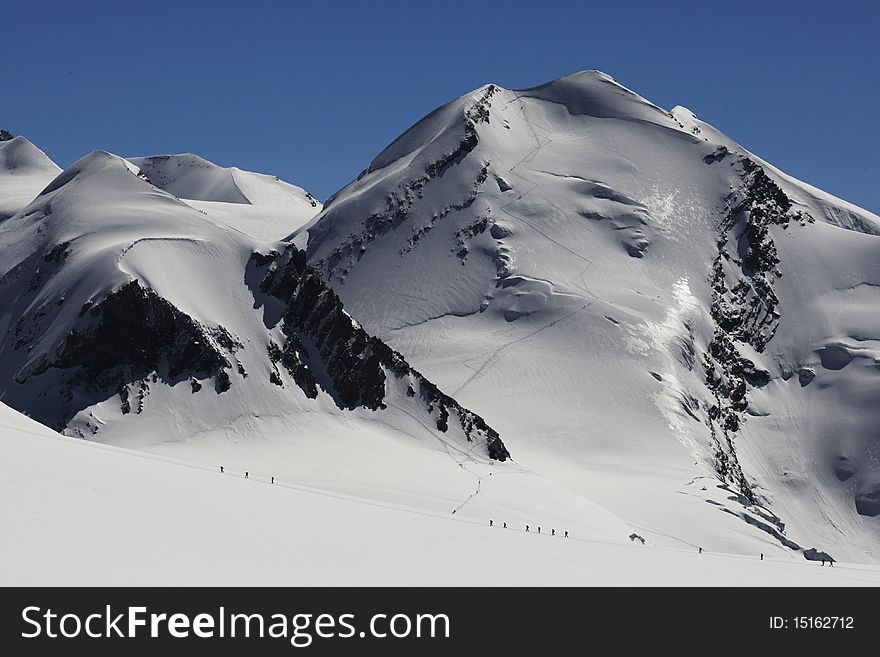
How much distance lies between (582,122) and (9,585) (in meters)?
157

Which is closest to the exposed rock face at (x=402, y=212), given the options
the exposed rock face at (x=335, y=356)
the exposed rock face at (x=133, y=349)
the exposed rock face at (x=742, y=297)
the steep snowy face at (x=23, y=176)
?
the exposed rock face at (x=742, y=297)

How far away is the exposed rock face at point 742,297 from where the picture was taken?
418ft

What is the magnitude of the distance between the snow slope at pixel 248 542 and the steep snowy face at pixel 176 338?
37.6 m

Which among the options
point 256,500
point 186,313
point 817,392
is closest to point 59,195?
point 186,313

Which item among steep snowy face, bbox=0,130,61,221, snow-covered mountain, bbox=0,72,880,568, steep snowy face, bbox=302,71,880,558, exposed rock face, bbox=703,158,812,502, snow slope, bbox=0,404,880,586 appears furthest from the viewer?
steep snowy face, bbox=0,130,61,221

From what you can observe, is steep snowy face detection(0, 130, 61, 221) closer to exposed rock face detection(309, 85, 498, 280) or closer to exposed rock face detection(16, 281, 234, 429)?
exposed rock face detection(309, 85, 498, 280)

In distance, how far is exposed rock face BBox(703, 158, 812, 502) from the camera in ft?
418

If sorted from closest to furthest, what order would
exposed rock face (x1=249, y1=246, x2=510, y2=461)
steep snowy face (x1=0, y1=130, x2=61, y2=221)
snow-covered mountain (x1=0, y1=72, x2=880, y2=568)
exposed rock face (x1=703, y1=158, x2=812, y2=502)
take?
snow-covered mountain (x1=0, y1=72, x2=880, y2=568), exposed rock face (x1=249, y1=246, x2=510, y2=461), exposed rock face (x1=703, y1=158, x2=812, y2=502), steep snowy face (x1=0, y1=130, x2=61, y2=221)

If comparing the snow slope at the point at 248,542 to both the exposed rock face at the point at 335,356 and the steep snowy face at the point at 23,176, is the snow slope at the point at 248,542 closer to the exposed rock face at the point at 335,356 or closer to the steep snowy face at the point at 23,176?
the exposed rock face at the point at 335,356

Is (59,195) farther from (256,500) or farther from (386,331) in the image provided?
(256,500)

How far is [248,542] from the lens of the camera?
26938 mm

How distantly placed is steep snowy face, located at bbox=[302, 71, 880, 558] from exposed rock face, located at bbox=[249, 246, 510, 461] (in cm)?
1267

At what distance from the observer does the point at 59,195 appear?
106312 mm

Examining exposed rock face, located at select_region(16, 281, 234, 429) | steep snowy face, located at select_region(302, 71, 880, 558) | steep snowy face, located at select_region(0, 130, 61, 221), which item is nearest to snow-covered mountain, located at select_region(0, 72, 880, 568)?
exposed rock face, located at select_region(16, 281, 234, 429)
